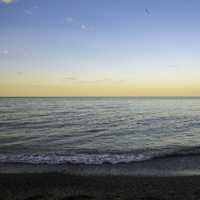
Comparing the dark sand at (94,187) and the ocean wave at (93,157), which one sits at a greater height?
the dark sand at (94,187)

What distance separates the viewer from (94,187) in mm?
8977

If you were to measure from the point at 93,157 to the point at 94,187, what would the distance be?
457cm

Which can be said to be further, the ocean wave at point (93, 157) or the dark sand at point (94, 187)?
the ocean wave at point (93, 157)

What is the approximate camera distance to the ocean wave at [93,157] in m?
12.9

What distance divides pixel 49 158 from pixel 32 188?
14.9ft

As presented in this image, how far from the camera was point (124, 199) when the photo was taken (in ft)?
24.9

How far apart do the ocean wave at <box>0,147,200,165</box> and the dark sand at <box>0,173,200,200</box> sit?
2451 mm

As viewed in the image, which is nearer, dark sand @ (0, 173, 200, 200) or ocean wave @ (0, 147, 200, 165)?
dark sand @ (0, 173, 200, 200)

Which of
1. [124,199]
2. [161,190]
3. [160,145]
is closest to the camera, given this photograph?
[124,199]

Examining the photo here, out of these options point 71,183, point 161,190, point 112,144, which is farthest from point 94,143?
point 161,190

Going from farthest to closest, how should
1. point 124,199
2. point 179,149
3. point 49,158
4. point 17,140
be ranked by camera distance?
point 17,140 → point 179,149 → point 49,158 → point 124,199

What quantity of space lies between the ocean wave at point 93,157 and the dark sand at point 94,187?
2.45 metres

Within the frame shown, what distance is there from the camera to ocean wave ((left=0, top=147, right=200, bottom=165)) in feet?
42.2

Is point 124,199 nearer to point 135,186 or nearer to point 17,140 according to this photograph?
point 135,186
